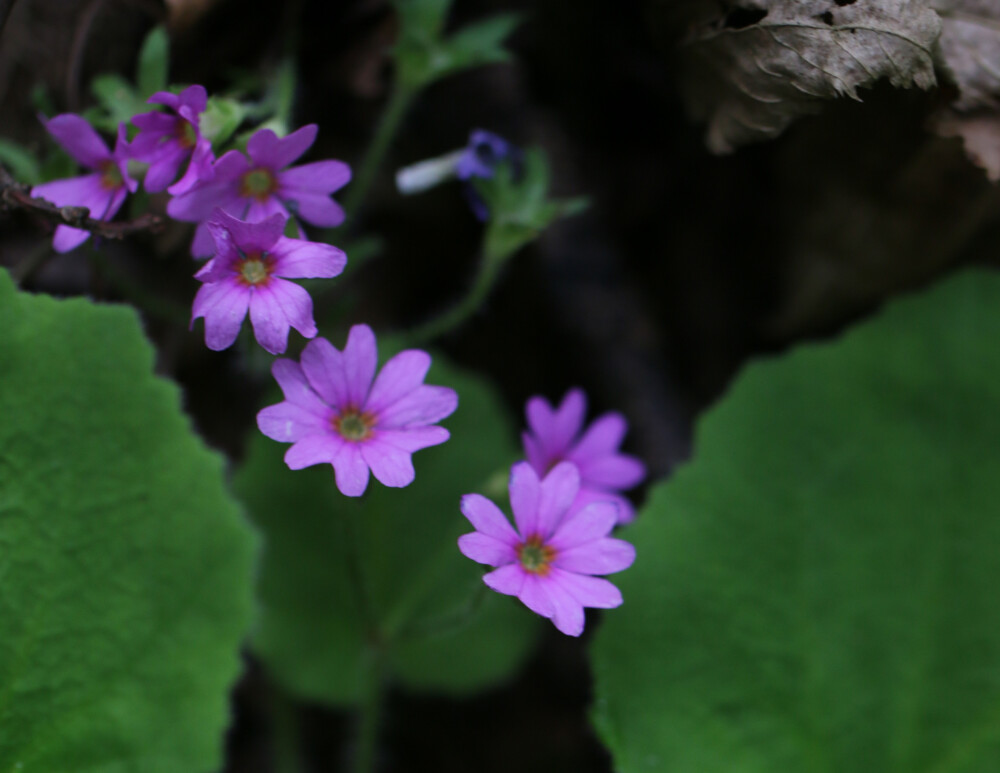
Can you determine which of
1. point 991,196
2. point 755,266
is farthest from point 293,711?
point 991,196

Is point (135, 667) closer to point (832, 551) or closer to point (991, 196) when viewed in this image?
point (832, 551)

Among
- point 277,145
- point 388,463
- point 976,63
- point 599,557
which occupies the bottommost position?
point 599,557

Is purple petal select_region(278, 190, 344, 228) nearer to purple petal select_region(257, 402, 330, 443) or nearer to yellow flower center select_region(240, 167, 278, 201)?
yellow flower center select_region(240, 167, 278, 201)

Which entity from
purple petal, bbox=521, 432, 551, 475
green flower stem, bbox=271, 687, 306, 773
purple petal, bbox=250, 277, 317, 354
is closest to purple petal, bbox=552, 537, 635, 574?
purple petal, bbox=521, 432, 551, 475

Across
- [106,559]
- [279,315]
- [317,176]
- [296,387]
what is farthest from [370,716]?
[317,176]

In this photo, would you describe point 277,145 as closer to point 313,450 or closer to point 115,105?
point 115,105

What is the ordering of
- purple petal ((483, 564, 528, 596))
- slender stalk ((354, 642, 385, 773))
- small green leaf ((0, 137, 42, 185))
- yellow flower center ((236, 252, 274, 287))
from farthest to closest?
slender stalk ((354, 642, 385, 773)) → small green leaf ((0, 137, 42, 185)) → yellow flower center ((236, 252, 274, 287)) → purple petal ((483, 564, 528, 596))

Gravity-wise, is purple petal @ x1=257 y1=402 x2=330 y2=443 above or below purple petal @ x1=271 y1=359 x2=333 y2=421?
below
